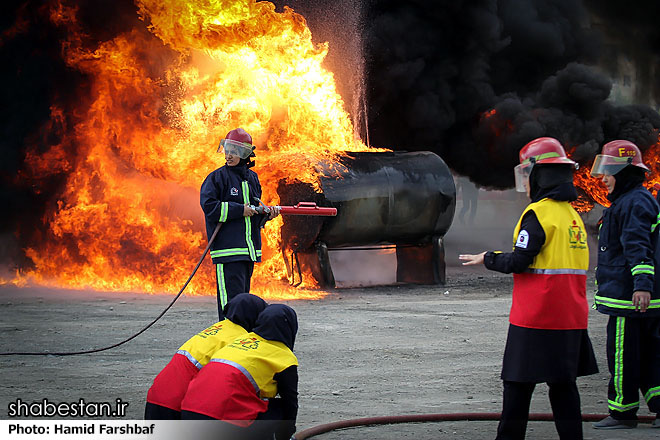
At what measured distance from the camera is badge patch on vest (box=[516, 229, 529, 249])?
3928mm

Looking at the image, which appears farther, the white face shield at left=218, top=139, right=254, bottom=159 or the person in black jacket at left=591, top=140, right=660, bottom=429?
the white face shield at left=218, top=139, right=254, bottom=159

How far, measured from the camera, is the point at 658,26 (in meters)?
18.4

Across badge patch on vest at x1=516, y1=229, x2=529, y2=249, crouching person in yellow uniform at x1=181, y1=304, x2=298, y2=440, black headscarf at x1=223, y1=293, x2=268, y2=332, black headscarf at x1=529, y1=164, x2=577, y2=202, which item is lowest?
crouching person in yellow uniform at x1=181, y1=304, x2=298, y2=440

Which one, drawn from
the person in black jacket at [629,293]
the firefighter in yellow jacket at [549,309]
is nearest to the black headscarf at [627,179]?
the person in black jacket at [629,293]

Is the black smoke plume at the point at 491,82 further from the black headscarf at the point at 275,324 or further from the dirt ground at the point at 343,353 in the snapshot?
the black headscarf at the point at 275,324

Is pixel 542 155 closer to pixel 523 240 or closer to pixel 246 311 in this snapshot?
pixel 523 240

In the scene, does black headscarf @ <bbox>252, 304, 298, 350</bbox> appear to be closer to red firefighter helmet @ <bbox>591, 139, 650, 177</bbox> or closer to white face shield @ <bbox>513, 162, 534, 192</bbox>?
white face shield @ <bbox>513, 162, 534, 192</bbox>

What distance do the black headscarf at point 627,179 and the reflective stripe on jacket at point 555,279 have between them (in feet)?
3.58

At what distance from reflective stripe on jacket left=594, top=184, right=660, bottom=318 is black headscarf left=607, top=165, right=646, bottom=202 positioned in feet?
0.10

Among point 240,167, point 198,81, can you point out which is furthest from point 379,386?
point 198,81

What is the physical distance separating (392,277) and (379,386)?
10.2m

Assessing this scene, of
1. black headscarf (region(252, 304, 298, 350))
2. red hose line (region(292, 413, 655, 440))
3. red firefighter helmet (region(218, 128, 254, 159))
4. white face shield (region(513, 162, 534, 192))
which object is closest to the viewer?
black headscarf (region(252, 304, 298, 350))

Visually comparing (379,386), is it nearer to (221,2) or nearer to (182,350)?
(182,350)

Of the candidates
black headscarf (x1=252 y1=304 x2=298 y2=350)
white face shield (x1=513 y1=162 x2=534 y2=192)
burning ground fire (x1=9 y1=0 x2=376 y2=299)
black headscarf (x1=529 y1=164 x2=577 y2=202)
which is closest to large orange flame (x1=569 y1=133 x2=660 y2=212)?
burning ground fire (x1=9 y1=0 x2=376 y2=299)
